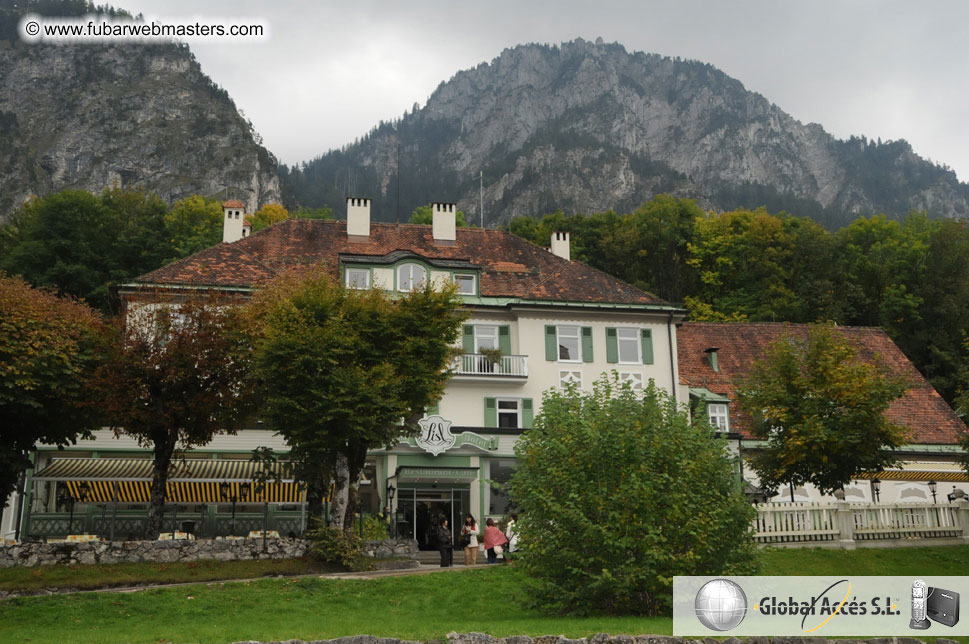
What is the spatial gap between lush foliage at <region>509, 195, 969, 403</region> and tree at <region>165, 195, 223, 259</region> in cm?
2655

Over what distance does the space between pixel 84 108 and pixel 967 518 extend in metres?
167

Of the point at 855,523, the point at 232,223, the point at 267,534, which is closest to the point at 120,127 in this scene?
the point at 232,223

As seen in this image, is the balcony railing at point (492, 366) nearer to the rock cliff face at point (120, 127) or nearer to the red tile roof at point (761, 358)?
the red tile roof at point (761, 358)

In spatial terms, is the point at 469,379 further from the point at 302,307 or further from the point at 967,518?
the point at 967,518

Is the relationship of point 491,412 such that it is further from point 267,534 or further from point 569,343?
point 267,534

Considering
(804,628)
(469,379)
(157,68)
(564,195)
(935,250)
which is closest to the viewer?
(804,628)

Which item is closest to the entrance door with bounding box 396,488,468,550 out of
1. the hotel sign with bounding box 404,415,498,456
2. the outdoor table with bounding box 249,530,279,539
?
the hotel sign with bounding box 404,415,498,456

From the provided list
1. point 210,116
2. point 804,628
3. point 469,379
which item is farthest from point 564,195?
point 804,628

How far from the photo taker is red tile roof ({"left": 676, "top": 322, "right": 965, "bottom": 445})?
46531 millimetres

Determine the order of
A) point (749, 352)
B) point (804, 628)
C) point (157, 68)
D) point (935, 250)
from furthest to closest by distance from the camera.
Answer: point (157, 68) < point (935, 250) < point (749, 352) < point (804, 628)

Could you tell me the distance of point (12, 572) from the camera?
24.0 metres

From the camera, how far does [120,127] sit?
163 metres

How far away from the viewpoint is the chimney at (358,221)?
46906 millimetres

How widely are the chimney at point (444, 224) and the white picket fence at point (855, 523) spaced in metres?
23.9
